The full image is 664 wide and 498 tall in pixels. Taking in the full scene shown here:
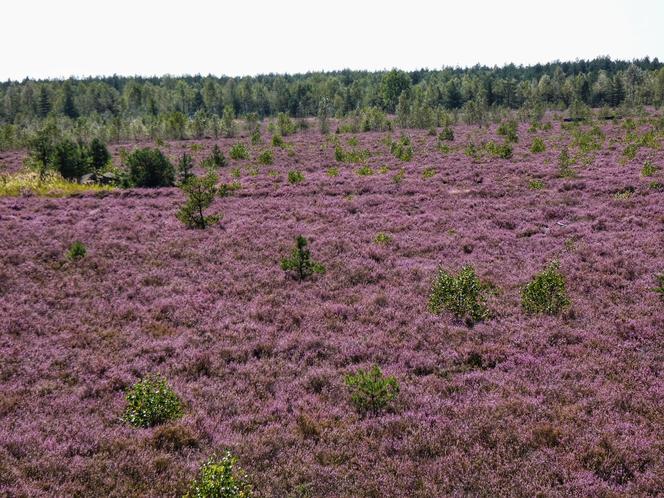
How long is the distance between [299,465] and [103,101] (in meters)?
160

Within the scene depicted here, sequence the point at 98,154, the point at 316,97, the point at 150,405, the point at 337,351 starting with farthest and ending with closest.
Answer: the point at 316,97 < the point at 98,154 < the point at 337,351 < the point at 150,405

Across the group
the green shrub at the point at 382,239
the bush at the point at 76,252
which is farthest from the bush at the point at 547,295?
the bush at the point at 76,252

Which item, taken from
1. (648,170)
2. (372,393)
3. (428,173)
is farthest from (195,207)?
(648,170)

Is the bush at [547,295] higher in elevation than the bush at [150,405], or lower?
higher

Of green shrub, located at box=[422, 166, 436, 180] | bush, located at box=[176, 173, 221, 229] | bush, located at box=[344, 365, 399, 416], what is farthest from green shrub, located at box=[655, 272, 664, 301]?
green shrub, located at box=[422, 166, 436, 180]

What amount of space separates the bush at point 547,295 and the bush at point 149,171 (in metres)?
28.5

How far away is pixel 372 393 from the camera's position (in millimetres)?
9094

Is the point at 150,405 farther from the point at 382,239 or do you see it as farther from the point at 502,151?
the point at 502,151

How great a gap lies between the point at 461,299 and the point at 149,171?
27756 mm

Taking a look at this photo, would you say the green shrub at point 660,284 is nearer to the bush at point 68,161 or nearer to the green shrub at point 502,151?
the green shrub at point 502,151

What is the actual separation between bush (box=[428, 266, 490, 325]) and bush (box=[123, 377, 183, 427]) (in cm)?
778

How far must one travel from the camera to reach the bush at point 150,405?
348 inches

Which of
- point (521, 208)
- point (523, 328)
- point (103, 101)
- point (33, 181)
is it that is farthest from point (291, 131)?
point (103, 101)

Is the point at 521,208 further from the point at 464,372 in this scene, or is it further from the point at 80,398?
the point at 80,398
